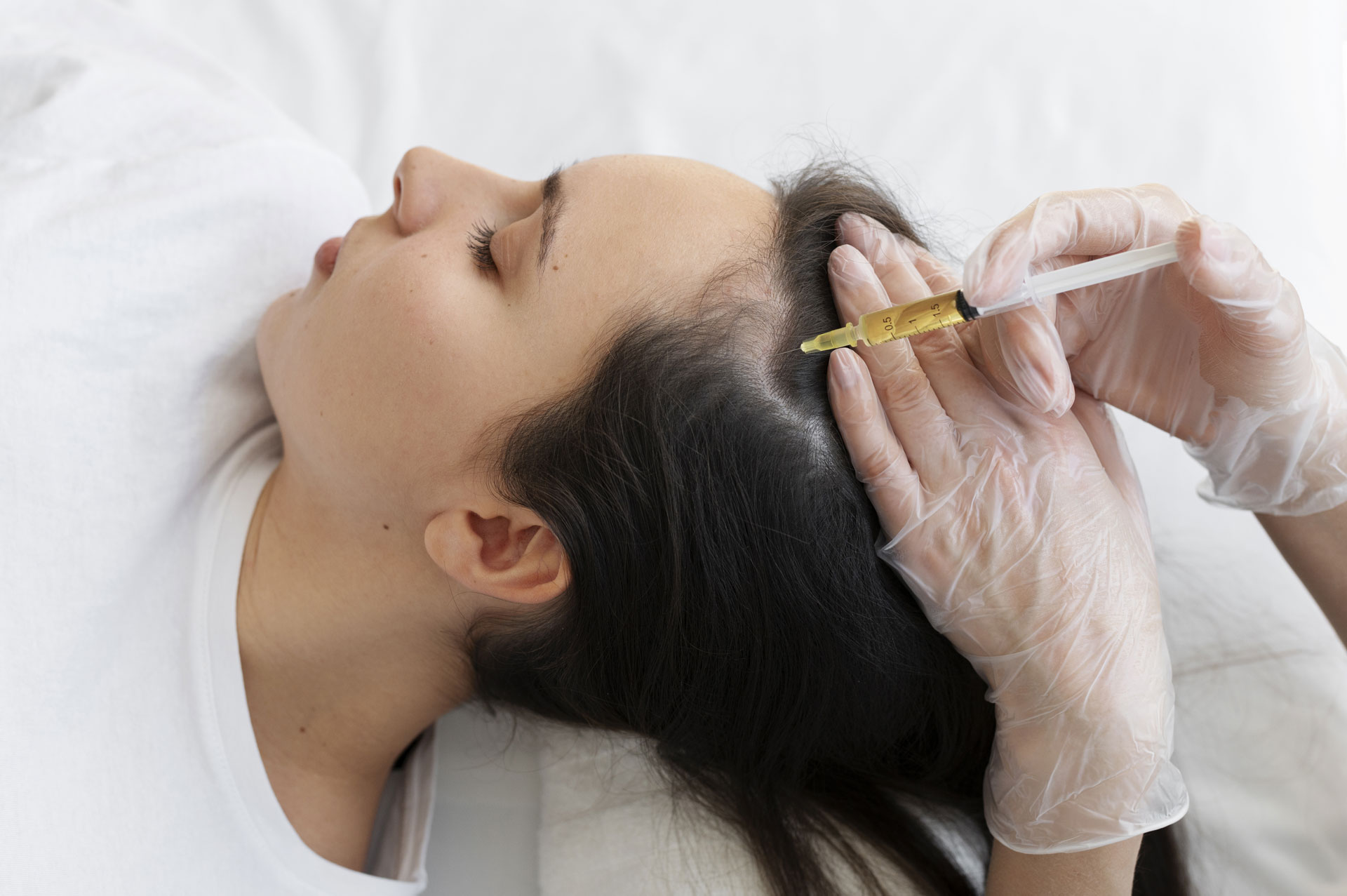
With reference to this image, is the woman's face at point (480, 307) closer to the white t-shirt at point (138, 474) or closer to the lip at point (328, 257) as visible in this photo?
the lip at point (328, 257)

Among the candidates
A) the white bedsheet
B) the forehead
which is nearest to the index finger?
the forehead

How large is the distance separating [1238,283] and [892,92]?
957 mm

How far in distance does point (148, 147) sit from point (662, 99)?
84 centimetres

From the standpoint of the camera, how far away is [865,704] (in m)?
0.99

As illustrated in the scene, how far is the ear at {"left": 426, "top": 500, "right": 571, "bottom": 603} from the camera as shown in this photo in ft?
3.01

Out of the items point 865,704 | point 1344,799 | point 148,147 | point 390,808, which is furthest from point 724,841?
point 148,147

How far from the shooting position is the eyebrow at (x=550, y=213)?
896 millimetres

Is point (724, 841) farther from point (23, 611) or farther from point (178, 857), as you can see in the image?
point (23, 611)

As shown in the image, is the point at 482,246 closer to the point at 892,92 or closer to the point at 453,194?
the point at 453,194

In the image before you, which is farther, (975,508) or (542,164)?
(542,164)

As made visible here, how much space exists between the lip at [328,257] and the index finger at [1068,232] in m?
0.73

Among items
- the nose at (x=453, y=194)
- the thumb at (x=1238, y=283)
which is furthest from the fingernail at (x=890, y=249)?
the nose at (x=453, y=194)

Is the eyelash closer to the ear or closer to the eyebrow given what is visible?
the eyebrow

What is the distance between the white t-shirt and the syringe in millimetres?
808
